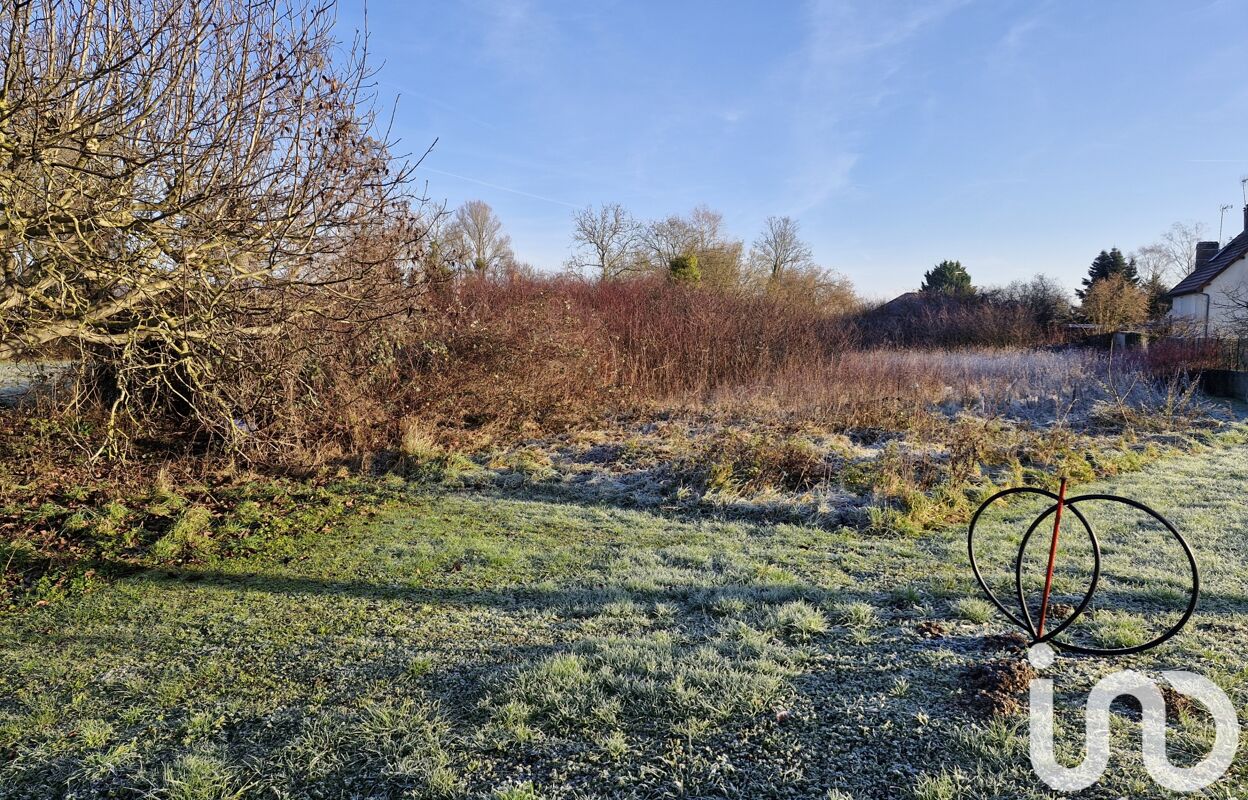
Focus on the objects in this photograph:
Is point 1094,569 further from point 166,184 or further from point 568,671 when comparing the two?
point 166,184

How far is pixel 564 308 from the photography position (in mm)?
11359

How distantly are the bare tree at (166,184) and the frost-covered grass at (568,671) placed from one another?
7.03 ft

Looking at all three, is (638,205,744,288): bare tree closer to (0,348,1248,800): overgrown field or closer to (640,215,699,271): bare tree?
(640,215,699,271): bare tree

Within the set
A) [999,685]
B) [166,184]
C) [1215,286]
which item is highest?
[1215,286]

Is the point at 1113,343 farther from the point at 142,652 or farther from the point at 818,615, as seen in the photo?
the point at 142,652

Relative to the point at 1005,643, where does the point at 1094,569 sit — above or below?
above

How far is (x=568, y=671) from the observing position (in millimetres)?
2828

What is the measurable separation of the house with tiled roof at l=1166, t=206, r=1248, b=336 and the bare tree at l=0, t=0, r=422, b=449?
22.8 m

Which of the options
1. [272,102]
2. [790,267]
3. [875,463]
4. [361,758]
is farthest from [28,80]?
[790,267]

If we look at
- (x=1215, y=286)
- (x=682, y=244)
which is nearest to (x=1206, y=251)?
(x=1215, y=286)

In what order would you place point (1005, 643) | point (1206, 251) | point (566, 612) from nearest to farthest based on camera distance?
point (1005, 643) → point (566, 612) → point (1206, 251)

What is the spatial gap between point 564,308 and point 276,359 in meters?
5.38

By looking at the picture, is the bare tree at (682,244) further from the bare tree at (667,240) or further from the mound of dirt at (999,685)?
the mound of dirt at (999,685)

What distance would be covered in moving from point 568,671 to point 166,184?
508 centimetres
